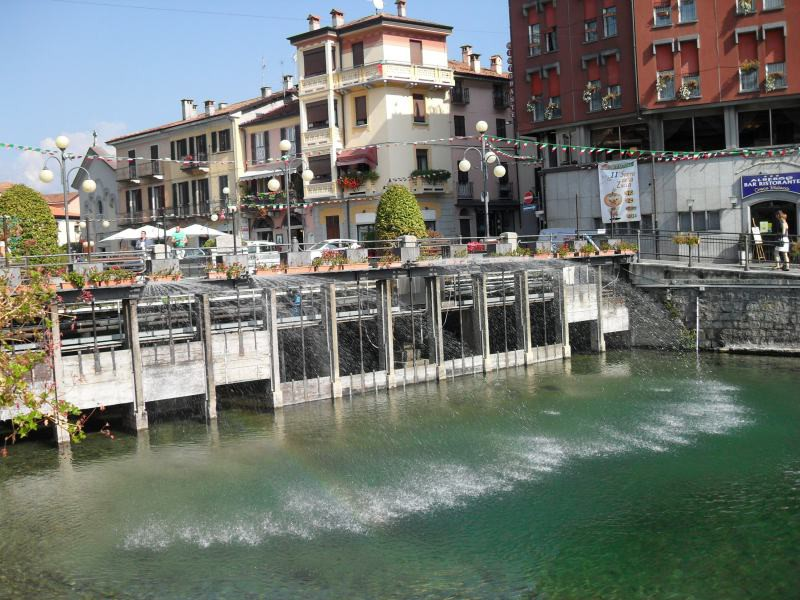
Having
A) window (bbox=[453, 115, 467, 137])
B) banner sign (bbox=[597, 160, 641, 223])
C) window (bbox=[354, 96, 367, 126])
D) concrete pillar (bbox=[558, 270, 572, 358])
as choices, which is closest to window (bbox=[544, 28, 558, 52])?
banner sign (bbox=[597, 160, 641, 223])

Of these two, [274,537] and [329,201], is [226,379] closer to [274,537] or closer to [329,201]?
Answer: [274,537]

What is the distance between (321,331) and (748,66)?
25.3 metres

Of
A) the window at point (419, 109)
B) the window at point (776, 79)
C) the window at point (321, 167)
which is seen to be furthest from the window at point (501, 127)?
the window at point (776, 79)

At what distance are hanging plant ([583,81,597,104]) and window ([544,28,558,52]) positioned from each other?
309 centimetres

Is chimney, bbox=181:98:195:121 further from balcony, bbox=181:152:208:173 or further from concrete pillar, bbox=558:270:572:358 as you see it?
concrete pillar, bbox=558:270:572:358

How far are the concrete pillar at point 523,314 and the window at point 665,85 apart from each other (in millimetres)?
14530

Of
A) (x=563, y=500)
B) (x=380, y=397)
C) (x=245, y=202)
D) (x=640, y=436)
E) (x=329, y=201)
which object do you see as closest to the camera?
(x=563, y=500)

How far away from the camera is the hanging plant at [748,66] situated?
4166 centimetres

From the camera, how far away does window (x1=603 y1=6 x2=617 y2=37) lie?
45.6 metres

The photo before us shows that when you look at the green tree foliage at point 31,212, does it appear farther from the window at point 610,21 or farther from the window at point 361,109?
the window at point 610,21

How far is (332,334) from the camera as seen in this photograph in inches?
1188

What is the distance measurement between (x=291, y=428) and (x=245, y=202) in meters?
35.0

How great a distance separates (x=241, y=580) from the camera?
15734 millimetres

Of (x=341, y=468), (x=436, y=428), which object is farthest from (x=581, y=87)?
(x=341, y=468)
